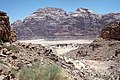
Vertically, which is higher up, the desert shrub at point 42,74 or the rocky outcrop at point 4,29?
the rocky outcrop at point 4,29

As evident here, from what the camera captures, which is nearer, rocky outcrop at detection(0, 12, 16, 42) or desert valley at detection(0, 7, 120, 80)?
desert valley at detection(0, 7, 120, 80)

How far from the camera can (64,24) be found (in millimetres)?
149625

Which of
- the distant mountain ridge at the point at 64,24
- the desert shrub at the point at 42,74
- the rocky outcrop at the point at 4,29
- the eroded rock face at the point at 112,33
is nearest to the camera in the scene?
the desert shrub at the point at 42,74

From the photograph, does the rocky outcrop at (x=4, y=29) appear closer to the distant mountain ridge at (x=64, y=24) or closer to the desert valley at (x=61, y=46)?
the desert valley at (x=61, y=46)

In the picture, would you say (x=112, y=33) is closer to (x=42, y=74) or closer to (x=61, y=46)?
(x=42, y=74)

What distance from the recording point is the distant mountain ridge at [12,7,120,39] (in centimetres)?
13875

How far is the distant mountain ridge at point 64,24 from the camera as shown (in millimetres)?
138750

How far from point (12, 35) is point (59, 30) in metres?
125

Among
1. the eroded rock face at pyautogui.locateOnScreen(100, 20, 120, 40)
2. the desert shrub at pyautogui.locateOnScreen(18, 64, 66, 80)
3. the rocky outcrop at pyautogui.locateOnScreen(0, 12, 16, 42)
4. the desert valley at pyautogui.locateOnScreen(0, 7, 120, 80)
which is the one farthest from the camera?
the eroded rock face at pyautogui.locateOnScreen(100, 20, 120, 40)

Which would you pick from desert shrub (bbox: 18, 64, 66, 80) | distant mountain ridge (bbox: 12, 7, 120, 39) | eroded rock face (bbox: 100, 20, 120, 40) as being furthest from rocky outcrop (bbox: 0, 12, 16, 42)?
distant mountain ridge (bbox: 12, 7, 120, 39)

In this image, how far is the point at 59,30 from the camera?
14462cm

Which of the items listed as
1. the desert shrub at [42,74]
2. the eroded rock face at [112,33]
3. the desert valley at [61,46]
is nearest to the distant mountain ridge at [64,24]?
the desert valley at [61,46]

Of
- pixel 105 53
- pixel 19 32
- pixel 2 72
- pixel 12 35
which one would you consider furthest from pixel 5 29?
pixel 19 32

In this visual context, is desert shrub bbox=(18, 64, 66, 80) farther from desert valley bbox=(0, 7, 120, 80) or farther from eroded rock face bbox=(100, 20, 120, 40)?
eroded rock face bbox=(100, 20, 120, 40)
